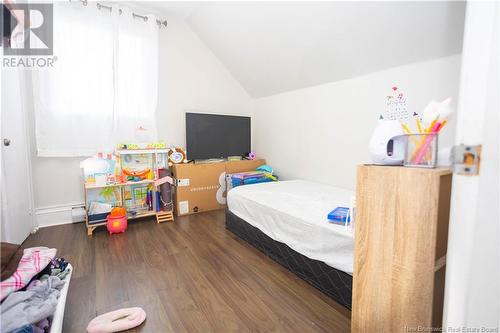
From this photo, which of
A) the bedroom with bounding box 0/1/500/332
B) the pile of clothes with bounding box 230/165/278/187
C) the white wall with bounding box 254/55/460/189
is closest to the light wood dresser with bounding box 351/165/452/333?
the bedroom with bounding box 0/1/500/332

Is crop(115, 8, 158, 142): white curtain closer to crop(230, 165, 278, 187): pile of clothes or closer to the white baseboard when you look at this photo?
the white baseboard

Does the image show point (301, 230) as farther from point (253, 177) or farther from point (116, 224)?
point (116, 224)

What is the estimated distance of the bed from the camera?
146 cm

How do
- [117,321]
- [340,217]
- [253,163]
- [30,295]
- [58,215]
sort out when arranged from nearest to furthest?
1. [30,295]
2. [117,321]
3. [340,217]
4. [58,215]
5. [253,163]

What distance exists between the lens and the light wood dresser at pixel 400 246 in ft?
2.22

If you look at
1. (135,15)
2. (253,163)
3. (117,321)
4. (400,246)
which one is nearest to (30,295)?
(117,321)

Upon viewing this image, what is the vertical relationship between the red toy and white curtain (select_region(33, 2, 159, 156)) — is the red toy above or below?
below

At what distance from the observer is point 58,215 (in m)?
2.87

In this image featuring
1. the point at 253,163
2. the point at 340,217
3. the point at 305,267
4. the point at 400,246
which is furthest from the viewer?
the point at 253,163

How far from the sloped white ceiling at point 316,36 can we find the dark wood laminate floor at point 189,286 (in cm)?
204

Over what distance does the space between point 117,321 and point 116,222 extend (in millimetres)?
1533

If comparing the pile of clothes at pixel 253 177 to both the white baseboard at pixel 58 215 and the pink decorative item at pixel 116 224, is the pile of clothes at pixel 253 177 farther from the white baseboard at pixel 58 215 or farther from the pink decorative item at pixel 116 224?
the white baseboard at pixel 58 215

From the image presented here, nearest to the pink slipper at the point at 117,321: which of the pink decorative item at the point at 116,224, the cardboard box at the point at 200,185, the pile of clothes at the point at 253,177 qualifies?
the pink decorative item at the point at 116,224

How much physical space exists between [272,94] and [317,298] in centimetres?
296
